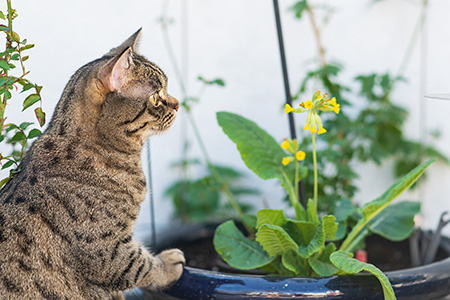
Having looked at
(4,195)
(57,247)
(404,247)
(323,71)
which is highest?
(323,71)

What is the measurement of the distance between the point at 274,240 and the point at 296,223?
0.11 m

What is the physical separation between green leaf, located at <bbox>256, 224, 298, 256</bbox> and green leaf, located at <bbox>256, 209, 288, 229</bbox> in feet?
0.22

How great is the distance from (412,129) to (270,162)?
1.29 meters

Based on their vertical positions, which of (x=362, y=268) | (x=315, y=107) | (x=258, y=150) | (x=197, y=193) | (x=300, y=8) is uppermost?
(x=300, y=8)

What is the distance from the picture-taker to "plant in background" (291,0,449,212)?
5.50 ft

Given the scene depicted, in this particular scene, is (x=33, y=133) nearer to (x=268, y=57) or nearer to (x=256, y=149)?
(x=256, y=149)

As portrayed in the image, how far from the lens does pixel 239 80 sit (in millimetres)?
2258

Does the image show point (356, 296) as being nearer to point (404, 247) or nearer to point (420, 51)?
point (404, 247)

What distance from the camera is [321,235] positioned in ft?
3.87

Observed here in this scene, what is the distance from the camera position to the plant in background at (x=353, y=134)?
1.68m

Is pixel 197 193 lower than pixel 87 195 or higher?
lower

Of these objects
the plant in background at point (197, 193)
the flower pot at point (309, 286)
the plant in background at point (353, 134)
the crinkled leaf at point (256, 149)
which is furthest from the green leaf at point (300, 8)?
the flower pot at point (309, 286)

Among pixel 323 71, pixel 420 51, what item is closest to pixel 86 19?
pixel 323 71

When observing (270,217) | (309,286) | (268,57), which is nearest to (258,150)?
(270,217)
